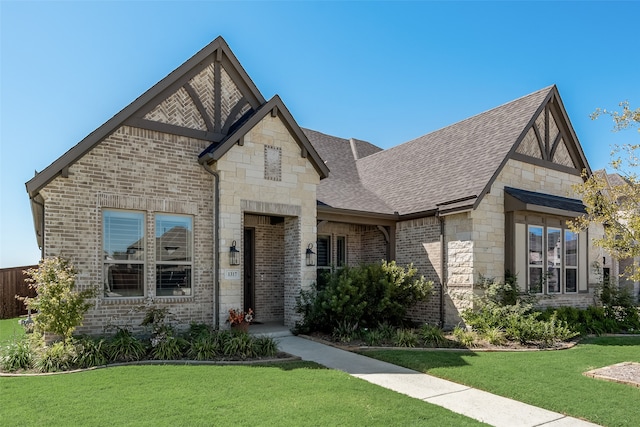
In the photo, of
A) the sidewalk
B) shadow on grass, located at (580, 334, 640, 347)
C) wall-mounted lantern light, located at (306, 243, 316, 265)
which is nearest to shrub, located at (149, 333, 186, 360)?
the sidewalk

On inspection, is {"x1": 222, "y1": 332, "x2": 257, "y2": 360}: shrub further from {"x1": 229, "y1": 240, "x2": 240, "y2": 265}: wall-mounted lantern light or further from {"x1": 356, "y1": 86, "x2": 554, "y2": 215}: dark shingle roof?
{"x1": 356, "y1": 86, "x2": 554, "y2": 215}: dark shingle roof

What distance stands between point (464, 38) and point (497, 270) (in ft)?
22.7

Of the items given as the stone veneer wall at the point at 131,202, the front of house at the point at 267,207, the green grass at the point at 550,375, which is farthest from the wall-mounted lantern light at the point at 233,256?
the green grass at the point at 550,375

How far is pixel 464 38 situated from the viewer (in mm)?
12750

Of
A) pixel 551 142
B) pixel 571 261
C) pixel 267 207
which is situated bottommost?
pixel 571 261

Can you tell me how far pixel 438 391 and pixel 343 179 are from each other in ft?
36.2

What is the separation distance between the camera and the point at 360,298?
1100 centimetres

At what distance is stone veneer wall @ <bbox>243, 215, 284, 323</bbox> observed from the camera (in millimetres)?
13031

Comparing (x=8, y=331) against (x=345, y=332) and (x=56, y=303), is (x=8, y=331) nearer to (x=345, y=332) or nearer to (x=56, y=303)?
(x=56, y=303)

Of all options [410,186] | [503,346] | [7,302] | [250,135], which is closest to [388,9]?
[250,135]

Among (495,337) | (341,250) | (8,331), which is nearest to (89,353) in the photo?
(8,331)

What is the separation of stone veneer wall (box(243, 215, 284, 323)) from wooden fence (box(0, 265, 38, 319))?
9.92m

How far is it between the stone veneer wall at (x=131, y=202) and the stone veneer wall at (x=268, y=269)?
2664mm

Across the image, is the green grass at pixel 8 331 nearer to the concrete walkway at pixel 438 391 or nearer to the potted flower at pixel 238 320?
the potted flower at pixel 238 320
